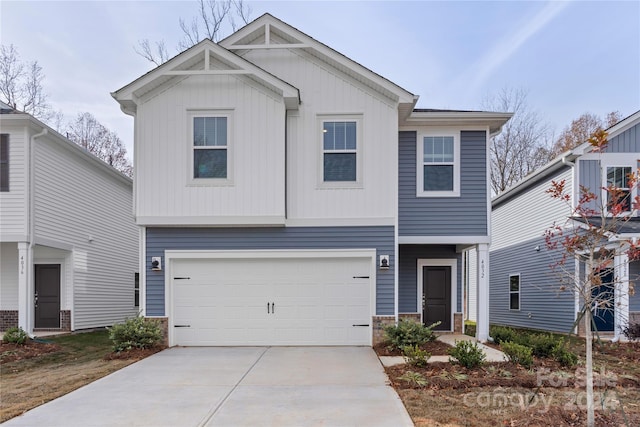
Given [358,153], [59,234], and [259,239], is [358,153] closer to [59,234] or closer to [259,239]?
[259,239]

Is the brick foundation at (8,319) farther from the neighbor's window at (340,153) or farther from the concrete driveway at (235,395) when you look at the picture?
the neighbor's window at (340,153)

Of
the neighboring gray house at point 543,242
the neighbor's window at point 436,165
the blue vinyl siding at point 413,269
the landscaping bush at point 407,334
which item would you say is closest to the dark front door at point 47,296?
the blue vinyl siding at point 413,269

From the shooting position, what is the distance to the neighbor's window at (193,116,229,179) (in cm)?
1012

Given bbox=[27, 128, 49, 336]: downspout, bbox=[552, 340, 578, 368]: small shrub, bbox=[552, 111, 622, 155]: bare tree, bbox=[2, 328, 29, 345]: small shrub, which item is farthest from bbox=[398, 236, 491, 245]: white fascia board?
bbox=[552, 111, 622, 155]: bare tree

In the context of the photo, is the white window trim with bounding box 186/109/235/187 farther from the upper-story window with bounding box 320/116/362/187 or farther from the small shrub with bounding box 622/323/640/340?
the small shrub with bounding box 622/323/640/340

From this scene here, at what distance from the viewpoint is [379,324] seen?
10.1 m

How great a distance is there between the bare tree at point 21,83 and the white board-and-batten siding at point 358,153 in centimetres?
1959

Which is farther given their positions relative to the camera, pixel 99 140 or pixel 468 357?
pixel 99 140

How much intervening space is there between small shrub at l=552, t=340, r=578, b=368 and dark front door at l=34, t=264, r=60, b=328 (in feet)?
44.2

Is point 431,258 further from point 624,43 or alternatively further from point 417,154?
point 624,43

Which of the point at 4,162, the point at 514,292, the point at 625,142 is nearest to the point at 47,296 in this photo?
the point at 4,162

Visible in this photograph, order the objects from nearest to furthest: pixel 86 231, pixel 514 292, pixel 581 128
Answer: pixel 86 231
pixel 514 292
pixel 581 128

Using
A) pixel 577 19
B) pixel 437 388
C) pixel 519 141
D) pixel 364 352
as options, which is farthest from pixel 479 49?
pixel 437 388

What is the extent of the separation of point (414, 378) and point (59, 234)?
1119cm
